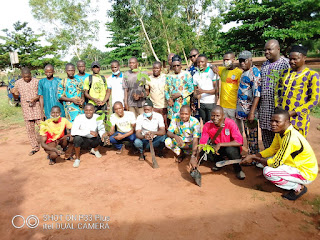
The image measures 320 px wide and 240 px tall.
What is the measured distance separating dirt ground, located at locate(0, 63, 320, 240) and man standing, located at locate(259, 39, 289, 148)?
83cm

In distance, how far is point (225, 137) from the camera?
366cm

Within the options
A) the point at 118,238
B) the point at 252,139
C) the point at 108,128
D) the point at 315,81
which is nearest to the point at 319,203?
the point at 252,139

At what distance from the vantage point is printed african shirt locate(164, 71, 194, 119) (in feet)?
14.6

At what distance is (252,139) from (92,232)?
2873mm

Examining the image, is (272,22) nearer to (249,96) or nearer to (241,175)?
(249,96)

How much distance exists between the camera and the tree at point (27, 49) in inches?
1010

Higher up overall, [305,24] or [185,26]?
[185,26]

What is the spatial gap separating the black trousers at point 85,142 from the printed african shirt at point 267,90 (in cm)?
320

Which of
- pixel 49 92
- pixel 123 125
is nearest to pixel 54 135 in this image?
pixel 49 92

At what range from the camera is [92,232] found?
261cm

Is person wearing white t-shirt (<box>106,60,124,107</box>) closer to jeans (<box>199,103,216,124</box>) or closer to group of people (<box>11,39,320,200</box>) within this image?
group of people (<box>11,39,320,200</box>)

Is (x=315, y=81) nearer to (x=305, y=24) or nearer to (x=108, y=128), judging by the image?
(x=108, y=128)

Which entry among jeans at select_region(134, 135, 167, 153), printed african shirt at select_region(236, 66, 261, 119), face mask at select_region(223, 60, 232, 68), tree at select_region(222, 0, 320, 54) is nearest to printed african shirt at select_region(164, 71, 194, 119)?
jeans at select_region(134, 135, 167, 153)

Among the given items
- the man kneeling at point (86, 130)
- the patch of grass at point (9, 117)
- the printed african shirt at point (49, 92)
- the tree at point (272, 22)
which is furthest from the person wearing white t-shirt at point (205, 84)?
the tree at point (272, 22)
